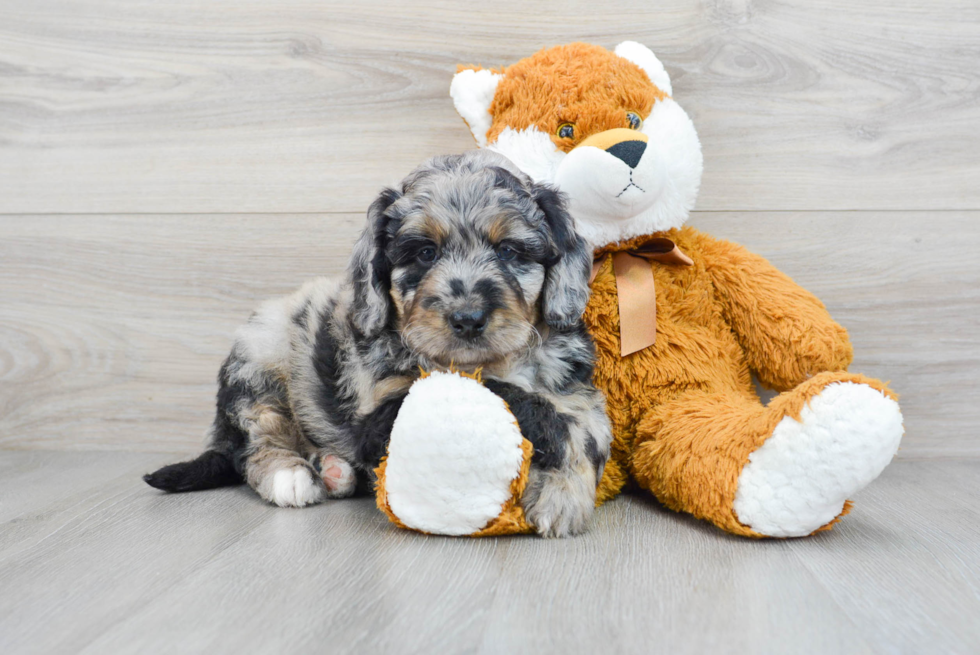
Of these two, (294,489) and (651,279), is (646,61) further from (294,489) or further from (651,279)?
(294,489)

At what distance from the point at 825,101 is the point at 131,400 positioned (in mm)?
2444

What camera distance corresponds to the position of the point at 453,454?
141 cm

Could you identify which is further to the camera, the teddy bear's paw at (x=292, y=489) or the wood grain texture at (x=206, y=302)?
the wood grain texture at (x=206, y=302)

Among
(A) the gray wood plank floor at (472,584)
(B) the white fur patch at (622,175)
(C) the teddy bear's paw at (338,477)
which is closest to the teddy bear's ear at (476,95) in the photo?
(B) the white fur patch at (622,175)

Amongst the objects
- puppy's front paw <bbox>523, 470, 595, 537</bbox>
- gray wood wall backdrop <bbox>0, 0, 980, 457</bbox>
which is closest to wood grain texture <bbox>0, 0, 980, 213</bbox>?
gray wood wall backdrop <bbox>0, 0, 980, 457</bbox>

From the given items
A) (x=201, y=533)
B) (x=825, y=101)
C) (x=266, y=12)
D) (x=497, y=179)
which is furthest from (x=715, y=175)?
(x=201, y=533)

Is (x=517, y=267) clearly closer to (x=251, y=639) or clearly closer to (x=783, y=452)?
(x=783, y=452)

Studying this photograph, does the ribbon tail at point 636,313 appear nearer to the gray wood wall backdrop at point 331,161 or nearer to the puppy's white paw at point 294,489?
the gray wood wall backdrop at point 331,161

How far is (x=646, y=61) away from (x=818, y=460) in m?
1.13

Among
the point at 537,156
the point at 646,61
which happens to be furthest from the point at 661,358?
the point at 646,61

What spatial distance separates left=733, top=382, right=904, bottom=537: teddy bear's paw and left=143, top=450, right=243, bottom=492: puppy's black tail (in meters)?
1.33

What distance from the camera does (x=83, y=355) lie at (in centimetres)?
253

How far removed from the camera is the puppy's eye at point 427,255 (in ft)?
5.38

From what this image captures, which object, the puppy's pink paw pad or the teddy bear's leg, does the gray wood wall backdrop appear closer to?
the puppy's pink paw pad
